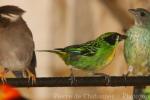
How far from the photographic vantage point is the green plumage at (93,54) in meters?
1.56

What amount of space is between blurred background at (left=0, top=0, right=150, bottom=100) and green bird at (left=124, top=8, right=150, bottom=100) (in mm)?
673

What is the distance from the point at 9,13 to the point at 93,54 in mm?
311

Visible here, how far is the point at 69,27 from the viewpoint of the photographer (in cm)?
245

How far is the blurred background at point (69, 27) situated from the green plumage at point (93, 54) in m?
0.80

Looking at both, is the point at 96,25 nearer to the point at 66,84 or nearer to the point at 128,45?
the point at 128,45

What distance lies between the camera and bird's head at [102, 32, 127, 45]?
1.50 m

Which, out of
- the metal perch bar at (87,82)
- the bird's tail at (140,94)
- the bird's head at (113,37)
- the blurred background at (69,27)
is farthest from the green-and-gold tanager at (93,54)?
the blurred background at (69,27)

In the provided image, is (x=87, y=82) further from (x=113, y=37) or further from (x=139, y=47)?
(x=139, y=47)

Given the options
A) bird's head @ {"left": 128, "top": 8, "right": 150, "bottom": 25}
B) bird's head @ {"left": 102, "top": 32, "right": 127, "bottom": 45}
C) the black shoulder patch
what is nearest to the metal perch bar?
bird's head @ {"left": 102, "top": 32, "right": 127, "bottom": 45}

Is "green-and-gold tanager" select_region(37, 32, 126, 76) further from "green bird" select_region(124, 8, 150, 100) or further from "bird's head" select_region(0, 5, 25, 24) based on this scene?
"bird's head" select_region(0, 5, 25, 24)

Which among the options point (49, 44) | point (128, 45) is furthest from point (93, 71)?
point (49, 44)

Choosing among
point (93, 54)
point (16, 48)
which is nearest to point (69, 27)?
point (16, 48)

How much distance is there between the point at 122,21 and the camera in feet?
8.35

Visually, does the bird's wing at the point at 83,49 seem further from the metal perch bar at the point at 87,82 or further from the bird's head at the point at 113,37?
the metal perch bar at the point at 87,82
